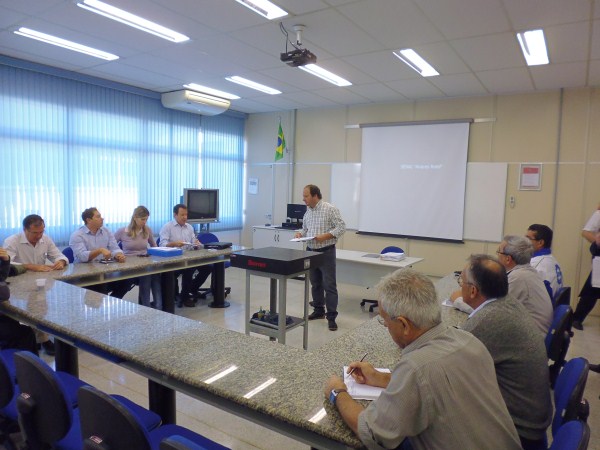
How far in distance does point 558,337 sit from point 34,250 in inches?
163

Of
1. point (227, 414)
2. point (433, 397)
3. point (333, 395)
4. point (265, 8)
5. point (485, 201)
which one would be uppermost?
point (265, 8)

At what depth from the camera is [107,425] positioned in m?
1.25

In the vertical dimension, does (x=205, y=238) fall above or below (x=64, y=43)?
below

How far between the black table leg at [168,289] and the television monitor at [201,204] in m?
1.75

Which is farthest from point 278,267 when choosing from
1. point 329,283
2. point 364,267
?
point 364,267

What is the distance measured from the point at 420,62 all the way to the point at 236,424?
4.10 m

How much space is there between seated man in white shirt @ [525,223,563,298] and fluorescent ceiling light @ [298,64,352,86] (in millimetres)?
3014

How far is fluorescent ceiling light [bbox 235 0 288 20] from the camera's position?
324cm

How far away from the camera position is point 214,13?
345cm

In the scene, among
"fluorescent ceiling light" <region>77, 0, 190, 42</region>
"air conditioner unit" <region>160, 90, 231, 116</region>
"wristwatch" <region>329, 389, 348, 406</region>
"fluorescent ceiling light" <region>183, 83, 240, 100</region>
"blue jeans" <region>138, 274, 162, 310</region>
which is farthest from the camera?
"air conditioner unit" <region>160, 90, 231, 116</region>

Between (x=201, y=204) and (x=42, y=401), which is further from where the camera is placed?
(x=201, y=204)

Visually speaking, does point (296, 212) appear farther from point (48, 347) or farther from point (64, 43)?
point (48, 347)

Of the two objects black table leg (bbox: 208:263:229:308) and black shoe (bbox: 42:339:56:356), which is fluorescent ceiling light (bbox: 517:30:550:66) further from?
black shoe (bbox: 42:339:56:356)

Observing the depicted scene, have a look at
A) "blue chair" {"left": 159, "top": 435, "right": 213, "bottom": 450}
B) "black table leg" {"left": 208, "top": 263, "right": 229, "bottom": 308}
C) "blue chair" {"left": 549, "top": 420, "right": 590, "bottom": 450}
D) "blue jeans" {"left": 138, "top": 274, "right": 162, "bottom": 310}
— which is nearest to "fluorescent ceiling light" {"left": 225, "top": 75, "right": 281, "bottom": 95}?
"black table leg" {"left": 208, "top": 263, "right": 229, "bottom": 308}
